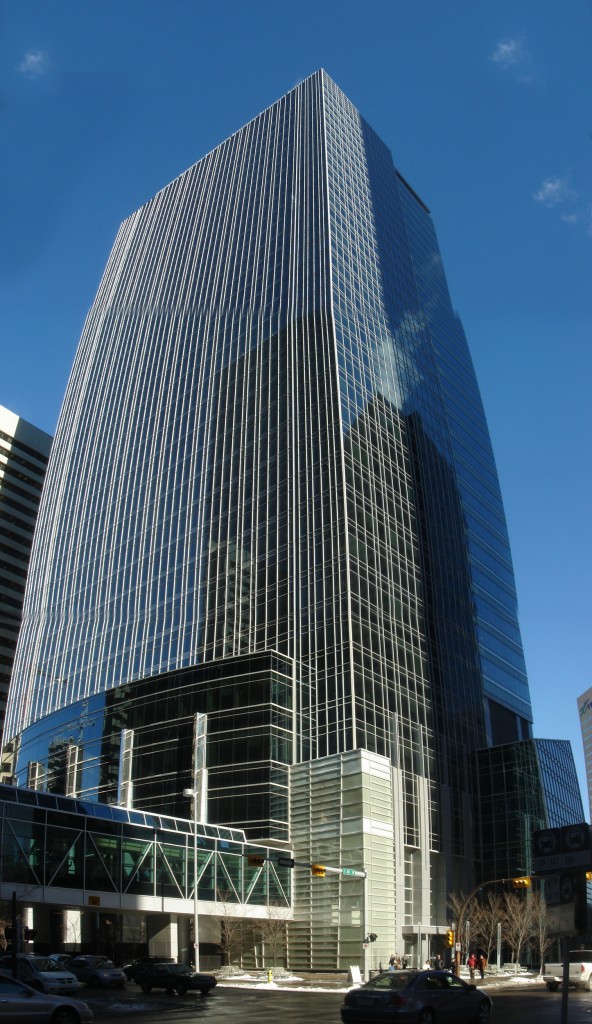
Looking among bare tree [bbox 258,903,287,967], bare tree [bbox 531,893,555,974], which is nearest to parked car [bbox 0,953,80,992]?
bare tree [bbox 258,903,287,967]

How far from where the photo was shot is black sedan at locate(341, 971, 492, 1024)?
803 inches

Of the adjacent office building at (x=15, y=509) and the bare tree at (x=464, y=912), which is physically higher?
the adjacent office building at (x=15, y=509)

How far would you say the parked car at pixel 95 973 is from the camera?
46312mm

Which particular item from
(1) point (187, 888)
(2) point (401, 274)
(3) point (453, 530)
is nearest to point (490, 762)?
(3) point (453, 530)

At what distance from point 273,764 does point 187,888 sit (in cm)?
1241

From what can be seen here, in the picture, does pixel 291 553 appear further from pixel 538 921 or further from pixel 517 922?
pixel 538 921

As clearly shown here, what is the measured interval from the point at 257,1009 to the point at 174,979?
13499 millimetres

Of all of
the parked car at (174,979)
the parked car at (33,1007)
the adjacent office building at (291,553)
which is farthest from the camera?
the adjacent office building at (291,553)

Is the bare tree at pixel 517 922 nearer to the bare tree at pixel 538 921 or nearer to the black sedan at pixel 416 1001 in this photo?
the bare tree at pixel 538 921

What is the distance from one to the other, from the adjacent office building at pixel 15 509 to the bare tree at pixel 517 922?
88.5m

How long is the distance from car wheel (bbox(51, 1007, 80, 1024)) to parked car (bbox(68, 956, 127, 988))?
28.0 m

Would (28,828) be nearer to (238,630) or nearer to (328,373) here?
(238,630)

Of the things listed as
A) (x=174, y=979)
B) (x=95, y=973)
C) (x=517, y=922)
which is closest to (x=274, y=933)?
(x=95, y=973)

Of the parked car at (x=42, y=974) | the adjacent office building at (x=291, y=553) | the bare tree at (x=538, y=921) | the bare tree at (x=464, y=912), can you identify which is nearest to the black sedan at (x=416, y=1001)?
the parked car at (x=42, y=974)
